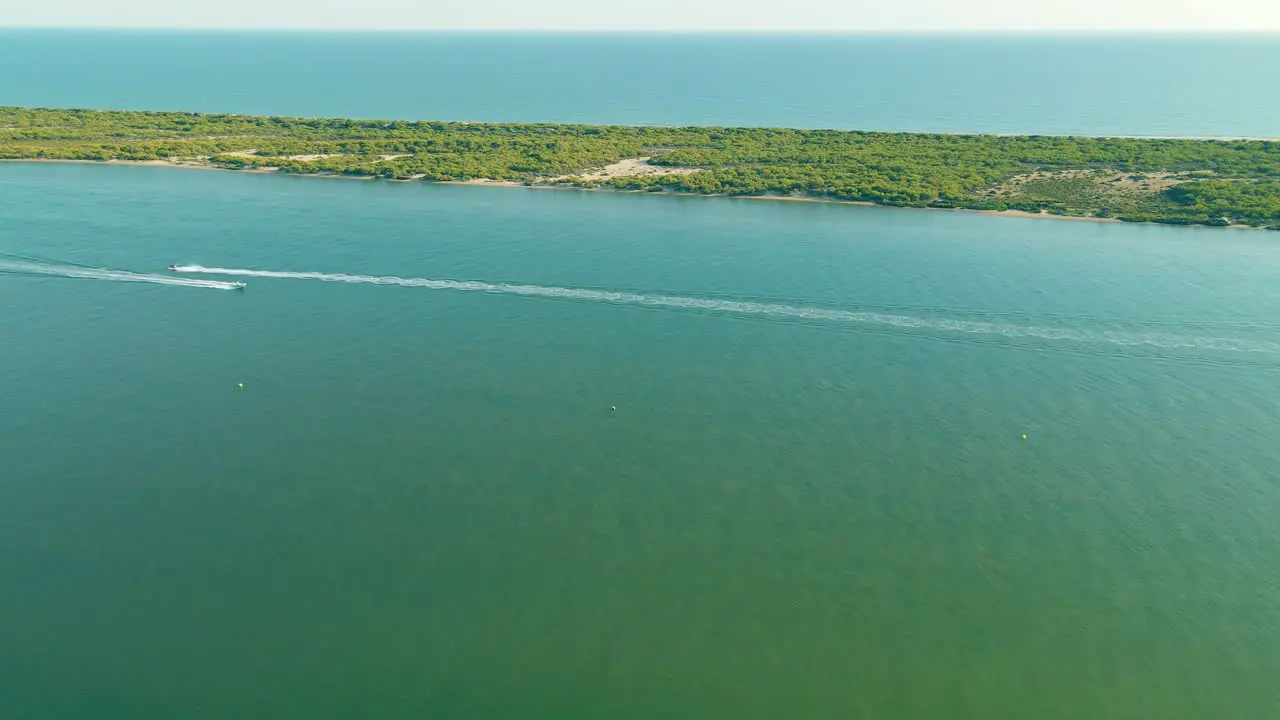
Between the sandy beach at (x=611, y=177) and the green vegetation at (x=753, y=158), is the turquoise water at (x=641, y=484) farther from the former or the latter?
the green vegetation at (x=753, y=158)

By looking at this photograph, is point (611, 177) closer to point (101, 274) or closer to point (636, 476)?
point (101, 274)

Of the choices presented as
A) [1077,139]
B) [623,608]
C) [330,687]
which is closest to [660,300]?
[623,608]

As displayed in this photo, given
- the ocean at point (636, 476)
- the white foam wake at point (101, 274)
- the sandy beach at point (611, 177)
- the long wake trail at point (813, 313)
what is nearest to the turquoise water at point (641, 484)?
the ocean at point (636, 476)

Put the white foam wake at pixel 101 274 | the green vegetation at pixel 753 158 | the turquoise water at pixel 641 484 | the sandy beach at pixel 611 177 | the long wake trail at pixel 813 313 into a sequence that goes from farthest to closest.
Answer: the green vegetation at pixel 753 158 → the sandy beach at pixel 611 177 → the white foam wake at pixel 101 274 → the long wake trail at pixel 813 313 → the turquoise water at pixel 641 484

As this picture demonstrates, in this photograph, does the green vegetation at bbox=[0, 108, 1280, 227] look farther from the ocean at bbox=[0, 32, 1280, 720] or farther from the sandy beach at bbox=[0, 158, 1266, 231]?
the ocean at bbox=[0, 32, 1280, 720]

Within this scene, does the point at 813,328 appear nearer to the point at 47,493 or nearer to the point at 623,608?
the point at 623,608

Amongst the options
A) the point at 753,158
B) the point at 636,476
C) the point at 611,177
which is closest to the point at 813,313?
the point at 636,476

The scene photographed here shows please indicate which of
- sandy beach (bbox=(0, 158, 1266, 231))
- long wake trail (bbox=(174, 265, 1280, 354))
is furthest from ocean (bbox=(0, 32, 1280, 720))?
sandy beach (bbox=(0, 158, 1266, 231))
